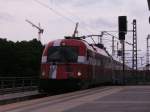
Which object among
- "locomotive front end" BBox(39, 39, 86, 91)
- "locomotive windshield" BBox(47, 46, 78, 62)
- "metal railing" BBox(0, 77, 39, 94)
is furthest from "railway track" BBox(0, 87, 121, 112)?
"locomotive windshield" BBox(47, 46, 78, 62)

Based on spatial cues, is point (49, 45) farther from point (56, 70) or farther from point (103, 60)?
point (103, 60)

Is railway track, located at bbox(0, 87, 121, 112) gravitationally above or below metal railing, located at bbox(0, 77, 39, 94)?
below

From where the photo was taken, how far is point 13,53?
88625 millimetres

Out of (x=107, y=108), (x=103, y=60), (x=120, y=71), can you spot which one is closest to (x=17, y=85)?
(x=103, y=60)

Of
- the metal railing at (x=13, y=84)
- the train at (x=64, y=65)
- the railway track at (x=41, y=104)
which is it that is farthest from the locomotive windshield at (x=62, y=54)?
the railway track at (x=41, y=104)

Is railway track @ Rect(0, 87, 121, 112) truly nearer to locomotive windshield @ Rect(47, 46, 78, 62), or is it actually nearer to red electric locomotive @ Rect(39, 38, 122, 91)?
red electric locomotive @ Rect(39, 38, 122, 91)

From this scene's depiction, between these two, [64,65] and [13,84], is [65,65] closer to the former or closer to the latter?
[64,65]

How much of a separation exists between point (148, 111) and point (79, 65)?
55.2 ft

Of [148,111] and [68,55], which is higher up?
[68,55]

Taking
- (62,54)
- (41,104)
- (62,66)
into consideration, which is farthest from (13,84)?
(41,104)

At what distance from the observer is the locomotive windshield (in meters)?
34.9

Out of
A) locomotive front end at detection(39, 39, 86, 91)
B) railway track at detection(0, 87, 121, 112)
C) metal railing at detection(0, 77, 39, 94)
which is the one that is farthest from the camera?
locomotive front end at detection(39, 39, 86, 91)

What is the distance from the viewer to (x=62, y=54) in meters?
34.9

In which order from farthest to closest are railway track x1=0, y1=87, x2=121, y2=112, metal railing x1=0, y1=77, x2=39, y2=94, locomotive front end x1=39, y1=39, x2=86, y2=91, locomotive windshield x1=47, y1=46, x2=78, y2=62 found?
locomotive windshield x1=47, y1=46, x2=78, y2=62
locomotive front end x1=39, y1=39, x2=86, y2=91
metal railing x1=0, y1=77, x2=39, y2=94
railway track x1=0, y1=87, x2=121, y2=112
